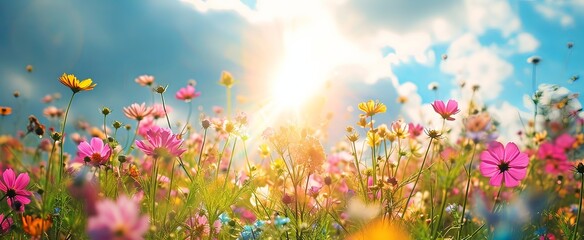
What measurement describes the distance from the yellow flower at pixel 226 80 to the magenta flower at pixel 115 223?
1999mm

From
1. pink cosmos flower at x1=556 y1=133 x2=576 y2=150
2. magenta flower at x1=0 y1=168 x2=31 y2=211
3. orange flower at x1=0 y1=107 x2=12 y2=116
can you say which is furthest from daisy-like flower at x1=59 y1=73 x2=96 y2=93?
Result: pink cosmos flower at x1=556 y1=133 x2=576 y2=150

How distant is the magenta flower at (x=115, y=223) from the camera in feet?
1.58

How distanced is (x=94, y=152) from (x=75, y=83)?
228mm

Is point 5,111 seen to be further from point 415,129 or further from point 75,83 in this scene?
point 415,129

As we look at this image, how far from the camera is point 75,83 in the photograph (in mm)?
1438

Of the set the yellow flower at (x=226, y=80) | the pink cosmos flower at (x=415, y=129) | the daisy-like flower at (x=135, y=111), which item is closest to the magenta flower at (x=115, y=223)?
the daisy-like flower at (x=135, y=111)

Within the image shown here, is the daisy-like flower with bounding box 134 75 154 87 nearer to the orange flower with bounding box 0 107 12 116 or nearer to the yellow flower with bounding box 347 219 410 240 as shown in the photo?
the orange flower with bounding box 0 107 12 116

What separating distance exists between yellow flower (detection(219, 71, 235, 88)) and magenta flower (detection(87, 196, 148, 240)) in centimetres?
200

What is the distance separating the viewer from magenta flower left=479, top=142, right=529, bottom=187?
1385 millimetres

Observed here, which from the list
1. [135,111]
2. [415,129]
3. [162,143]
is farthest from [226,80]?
[162,143]

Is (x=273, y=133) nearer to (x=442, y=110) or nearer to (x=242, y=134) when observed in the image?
(x=242, y=134)

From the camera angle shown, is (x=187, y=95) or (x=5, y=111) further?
(x=5, y=111)

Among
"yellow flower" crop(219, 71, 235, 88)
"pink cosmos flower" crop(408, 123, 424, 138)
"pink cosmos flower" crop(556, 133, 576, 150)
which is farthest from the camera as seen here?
"pink cosmos flower" crop(556, 133, 576, 150)

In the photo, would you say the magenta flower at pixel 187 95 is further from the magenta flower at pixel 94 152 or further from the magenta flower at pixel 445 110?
the magenta flower at pixel 445 110
